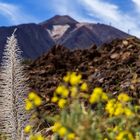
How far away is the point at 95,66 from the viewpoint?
789 inches

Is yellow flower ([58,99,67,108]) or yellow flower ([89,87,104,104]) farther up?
yellow flower ([89,87,104,104])

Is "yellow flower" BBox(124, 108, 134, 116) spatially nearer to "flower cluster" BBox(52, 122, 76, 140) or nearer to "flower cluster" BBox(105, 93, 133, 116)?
"flower cluster" BBox(105, 93, 133, 116)

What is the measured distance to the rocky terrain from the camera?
55.5 ft

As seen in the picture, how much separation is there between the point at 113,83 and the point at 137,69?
2.61ft

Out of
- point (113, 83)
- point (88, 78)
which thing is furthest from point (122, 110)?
point (88, 78)

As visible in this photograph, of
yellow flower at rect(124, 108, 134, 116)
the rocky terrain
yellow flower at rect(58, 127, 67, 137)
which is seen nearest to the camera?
yellow flower at rect(58, 127, 67, 137)

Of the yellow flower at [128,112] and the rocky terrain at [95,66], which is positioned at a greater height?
the rocky terrain at [95,66]

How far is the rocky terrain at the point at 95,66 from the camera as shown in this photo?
55.5 feet

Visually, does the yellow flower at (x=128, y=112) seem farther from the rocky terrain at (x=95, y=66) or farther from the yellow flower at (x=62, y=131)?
the rocky terrain at (x=95, y=66)

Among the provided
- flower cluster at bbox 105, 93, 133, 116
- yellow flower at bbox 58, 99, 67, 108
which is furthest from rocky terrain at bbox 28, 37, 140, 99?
yellow flower at bbox 58, 99, 67, 108

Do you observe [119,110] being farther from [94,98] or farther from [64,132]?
[64,132]

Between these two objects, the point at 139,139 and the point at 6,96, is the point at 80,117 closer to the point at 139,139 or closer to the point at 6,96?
the point at 139,139

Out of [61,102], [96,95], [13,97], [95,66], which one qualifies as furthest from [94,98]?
[95,66]

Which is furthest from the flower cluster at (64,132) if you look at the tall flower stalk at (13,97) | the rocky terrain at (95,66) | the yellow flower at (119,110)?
the rocky terrain at (95,66)
